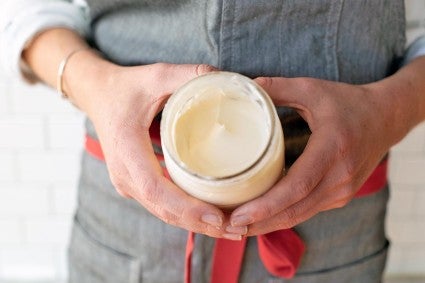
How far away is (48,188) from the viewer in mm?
1145

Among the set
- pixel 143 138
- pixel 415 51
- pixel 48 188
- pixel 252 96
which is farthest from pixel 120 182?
pixel 48 188

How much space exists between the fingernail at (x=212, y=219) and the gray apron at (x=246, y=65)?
0.16 meters

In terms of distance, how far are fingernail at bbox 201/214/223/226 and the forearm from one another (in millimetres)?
186

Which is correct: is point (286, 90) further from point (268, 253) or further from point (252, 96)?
point (268, 253)

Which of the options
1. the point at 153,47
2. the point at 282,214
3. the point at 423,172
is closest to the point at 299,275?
the point at 282,214

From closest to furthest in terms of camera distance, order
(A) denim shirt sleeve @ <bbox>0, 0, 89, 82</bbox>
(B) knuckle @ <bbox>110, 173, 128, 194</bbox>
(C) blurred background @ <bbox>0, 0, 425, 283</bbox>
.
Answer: (B) knuckle @ <bbox>110, 173, 128, 194</bbox>, (A) denim shirt sleeve @ <bbox>0, 0, 89, 82</bbox>, (C) blurred background @ <bbox>0, 0, 425, 283</bbox>

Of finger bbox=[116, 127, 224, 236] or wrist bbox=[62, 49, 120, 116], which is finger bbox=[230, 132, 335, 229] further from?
wrist bbox=[62, 49, 120, 116]

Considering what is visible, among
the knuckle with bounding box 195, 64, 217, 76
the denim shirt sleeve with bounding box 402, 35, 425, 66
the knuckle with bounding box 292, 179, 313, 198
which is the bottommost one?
the knuckle with bounding box 292, 179, 313, 198

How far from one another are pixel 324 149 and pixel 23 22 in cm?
35

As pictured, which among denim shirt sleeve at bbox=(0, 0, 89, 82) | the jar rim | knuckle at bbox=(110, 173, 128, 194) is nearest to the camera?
the jar rim

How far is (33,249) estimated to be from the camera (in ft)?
3.94

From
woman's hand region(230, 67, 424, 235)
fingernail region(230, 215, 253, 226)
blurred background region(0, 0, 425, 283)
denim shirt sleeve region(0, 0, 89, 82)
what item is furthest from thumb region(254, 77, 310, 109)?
blurred background region(0, 0, 425, 283)

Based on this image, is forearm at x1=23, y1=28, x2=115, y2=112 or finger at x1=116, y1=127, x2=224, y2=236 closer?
finger at x1=116, y1=127, x2=224, y2=236

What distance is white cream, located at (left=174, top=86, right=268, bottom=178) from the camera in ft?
1.51
